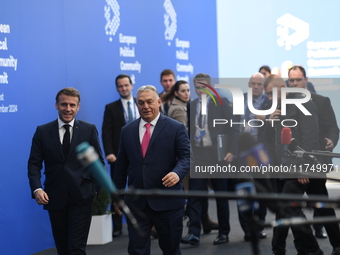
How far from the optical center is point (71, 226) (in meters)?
4.69

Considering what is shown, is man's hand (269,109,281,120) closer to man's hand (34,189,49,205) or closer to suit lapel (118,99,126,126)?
suit lapel (118,99,126,126)

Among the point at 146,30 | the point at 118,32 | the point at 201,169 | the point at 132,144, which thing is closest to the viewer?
the point at 132,144

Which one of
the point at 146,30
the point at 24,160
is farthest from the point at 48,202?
the point at 146,30

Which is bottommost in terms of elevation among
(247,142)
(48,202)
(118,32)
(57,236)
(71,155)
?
(57,236)

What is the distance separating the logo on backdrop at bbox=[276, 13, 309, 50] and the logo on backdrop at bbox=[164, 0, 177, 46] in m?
2.70

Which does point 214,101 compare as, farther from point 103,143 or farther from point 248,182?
point 248,182

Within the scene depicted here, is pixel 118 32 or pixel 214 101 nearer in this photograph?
pixel 214 101

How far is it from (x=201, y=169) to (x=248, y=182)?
491 centimetres

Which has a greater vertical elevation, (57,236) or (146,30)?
(146,30)

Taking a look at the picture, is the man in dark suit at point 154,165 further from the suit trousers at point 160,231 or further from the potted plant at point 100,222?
the potted plant at point 100,222

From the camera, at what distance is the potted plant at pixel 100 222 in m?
7.18

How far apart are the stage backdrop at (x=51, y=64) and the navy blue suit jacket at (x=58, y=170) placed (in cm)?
156

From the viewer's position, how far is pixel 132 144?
4664 millimetres

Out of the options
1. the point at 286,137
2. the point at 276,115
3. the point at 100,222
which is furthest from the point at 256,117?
the point at 286,137
